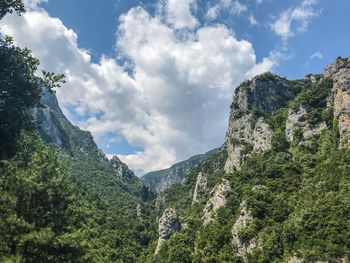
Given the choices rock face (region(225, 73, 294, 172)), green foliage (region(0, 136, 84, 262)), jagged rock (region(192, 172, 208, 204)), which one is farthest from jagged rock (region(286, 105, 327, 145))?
green foliage (region(0, 136, 84, 262))

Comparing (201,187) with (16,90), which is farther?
(201,187)

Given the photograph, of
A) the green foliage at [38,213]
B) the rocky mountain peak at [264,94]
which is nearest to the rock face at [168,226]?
the rocky mountain peak at [264,94]

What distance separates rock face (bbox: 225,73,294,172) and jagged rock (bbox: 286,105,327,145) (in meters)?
12.7

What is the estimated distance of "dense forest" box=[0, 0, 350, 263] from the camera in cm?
2695

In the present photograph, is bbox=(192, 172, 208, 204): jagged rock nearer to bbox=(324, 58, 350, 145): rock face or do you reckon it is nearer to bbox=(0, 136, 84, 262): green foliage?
bbox=(324, 58, 350, 145): rock face

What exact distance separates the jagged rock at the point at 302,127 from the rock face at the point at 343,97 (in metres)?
6.95

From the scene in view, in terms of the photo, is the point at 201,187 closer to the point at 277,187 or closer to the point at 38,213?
the point at 277,187

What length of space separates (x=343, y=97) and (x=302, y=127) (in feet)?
49.6

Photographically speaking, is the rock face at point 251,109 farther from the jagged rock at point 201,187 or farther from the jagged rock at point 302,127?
the jagged rock at point 302,127

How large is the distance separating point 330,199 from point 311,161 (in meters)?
29.5

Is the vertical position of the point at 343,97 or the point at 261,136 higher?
the point at 343,97

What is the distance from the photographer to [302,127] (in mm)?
107625

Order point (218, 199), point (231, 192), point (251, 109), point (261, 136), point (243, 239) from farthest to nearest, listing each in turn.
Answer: point (251, 109), point (261, 136), point (218, 199), point (231, 192), point (243, 239)

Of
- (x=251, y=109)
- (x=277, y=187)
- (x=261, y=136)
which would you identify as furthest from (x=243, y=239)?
(x=251, y=109)
